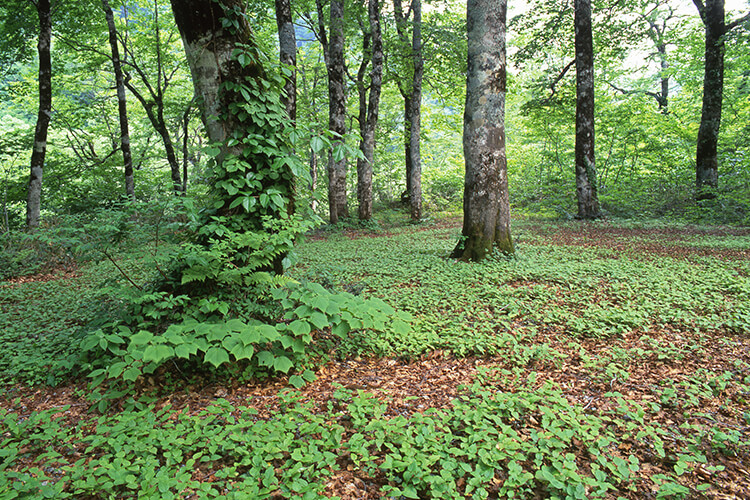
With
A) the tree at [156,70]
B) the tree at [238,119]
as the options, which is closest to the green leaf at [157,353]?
the tree at [238,119]

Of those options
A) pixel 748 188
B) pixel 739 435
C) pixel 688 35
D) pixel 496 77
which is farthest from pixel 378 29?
pixel 688 35

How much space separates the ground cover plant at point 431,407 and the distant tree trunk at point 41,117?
4.56 meters

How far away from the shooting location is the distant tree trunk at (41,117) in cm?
787

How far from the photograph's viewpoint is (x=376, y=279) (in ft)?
17.5

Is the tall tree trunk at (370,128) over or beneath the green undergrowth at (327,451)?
over

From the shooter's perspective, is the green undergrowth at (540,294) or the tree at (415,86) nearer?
the green undergrowth at (540,294)

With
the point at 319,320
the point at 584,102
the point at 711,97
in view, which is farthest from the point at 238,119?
the point at 711,97

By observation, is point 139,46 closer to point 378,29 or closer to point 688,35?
point 378,29

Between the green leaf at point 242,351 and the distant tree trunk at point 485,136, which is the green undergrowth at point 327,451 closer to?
the green leaf at point 242,351

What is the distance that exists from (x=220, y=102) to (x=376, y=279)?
3019 mm

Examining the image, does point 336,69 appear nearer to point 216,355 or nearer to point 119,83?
point 119,83

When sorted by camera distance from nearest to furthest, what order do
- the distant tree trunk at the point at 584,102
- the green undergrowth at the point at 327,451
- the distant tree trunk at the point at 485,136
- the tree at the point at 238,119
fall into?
the green undergrowth at the point at 327,451, the tree at the point at 238,119, the distant tree trunk at the point at 485,136, the distant tree trunk at the point at 584,102

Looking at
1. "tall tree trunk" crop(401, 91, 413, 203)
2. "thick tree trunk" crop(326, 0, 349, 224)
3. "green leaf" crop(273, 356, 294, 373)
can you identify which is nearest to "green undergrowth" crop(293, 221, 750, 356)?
"green leaf" crop(273, 356, 294, 373)

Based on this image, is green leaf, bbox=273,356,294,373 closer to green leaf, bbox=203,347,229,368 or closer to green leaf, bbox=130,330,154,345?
green leaf, bbox=203,347,229,368
